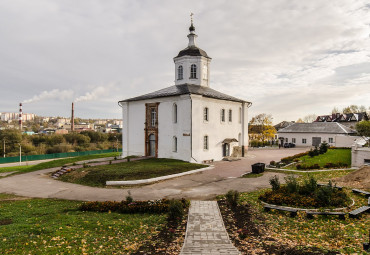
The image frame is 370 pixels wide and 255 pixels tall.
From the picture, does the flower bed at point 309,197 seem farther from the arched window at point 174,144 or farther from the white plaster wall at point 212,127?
the arched window at point 174,144

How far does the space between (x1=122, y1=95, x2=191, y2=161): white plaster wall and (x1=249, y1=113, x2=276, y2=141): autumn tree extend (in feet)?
113

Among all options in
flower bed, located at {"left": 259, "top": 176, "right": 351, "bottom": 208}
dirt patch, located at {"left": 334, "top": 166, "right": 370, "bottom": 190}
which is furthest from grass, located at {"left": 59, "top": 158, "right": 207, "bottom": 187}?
dirt patch, located at {"left": 334, "top": 166, "right": 370, "bottom": 190}

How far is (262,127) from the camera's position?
57062mm

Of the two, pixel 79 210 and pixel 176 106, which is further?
pixel 176 106

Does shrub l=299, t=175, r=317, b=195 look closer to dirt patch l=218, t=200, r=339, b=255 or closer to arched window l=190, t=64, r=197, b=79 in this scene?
dirt patch l=218, t=200, r=339, b=255

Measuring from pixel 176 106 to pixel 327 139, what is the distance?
3256 cm

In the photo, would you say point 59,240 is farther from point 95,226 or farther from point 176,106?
point 176,106

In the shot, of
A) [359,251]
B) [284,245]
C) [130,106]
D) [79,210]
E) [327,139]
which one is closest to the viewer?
[359,251]

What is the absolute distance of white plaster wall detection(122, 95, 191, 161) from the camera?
24844 millimetres

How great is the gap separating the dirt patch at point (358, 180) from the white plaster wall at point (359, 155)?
5726mm

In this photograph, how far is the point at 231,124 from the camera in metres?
30.1

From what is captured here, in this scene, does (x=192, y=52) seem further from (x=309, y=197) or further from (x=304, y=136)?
(x=304, y=136)

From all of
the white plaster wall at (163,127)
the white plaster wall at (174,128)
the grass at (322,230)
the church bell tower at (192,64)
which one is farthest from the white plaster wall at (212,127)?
the grass at (322,230)

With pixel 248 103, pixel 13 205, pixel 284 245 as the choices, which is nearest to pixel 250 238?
pixel 284 245
